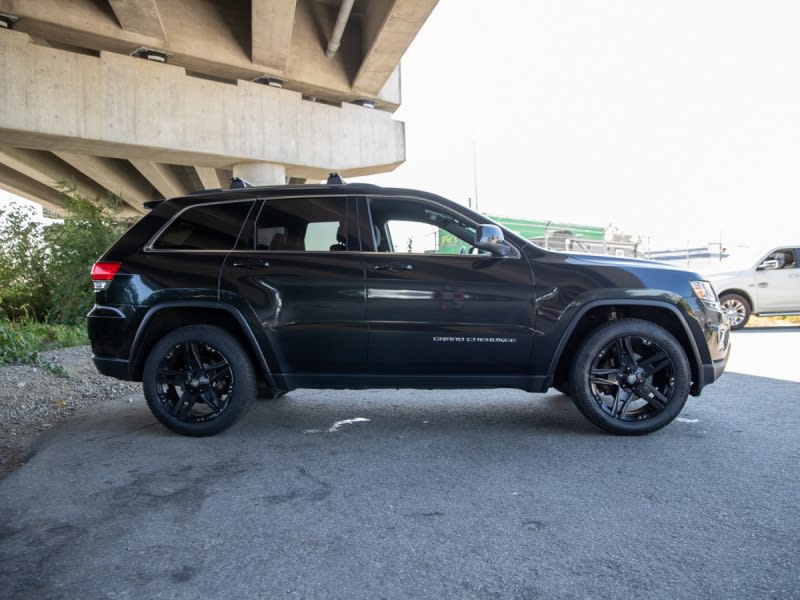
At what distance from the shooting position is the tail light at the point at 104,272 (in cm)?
456

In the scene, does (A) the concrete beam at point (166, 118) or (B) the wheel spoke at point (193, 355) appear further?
(A) the concrete beam at point (166, 118)

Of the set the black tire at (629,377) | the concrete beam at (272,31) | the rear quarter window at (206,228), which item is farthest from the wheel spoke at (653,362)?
the concrete beam at (272,31)

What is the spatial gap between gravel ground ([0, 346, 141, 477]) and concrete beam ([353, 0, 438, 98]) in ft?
27.9

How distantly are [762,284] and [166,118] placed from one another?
13632mm

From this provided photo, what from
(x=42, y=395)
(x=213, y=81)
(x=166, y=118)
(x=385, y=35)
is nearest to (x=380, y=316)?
(x=42, y=395)

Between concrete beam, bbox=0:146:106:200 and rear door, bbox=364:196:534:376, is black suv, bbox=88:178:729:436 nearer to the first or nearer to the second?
rear door, bbox=364:196:534:376

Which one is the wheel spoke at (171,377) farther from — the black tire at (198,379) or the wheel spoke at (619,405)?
the wheel spoke at (619,405)

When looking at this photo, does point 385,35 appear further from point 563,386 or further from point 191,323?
point 563,386

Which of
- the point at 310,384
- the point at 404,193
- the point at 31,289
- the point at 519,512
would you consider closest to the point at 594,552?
the point at 519,512

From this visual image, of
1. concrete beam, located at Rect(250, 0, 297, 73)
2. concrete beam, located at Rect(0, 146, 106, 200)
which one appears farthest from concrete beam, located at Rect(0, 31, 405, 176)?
concrete beam, located at Rect(0, 146, 106, 200)

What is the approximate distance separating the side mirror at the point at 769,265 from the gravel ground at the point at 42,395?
12.5 meters

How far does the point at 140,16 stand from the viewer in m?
11.2

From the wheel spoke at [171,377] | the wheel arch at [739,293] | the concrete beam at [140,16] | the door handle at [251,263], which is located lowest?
the wheel spoke at [171,377]

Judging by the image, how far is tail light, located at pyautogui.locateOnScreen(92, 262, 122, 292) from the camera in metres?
4.56
